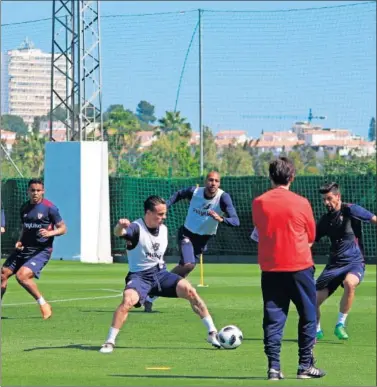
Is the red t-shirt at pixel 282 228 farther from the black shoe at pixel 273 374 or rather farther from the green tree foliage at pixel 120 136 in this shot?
the green tree foliage at pixel 120 136

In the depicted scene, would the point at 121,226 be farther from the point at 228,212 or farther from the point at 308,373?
the point at 228,212

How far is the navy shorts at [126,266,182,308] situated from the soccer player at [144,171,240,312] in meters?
4.43

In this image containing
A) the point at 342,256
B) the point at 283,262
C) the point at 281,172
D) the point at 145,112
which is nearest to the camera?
the point at 281,172

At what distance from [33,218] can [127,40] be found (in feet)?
57.1

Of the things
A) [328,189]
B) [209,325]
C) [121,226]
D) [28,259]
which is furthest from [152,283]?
[28,259]

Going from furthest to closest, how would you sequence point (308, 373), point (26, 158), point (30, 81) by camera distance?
1. point (26, 158)
2. point (30, 81)
3. point (308, 373)

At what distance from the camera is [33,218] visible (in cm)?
1722

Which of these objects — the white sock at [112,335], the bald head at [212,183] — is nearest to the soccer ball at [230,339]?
the white sock at [112,335]

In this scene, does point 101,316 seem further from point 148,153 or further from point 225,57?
point 148,153

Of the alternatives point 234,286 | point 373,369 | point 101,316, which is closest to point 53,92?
point 234,286

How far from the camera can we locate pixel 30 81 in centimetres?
3575

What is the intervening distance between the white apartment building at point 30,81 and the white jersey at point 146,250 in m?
20.6

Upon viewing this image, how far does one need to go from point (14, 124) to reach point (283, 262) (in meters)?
27.2

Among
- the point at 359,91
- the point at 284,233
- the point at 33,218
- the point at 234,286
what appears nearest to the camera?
the point at 284,233
